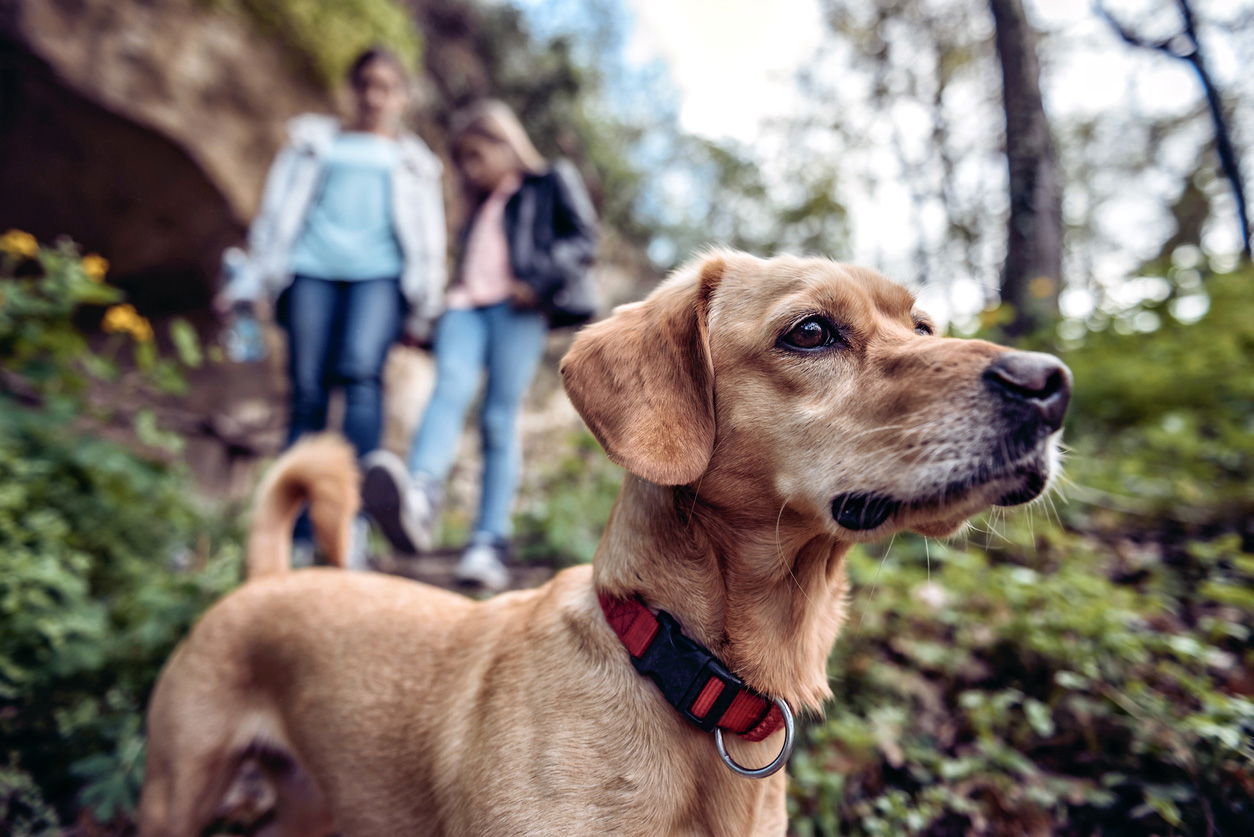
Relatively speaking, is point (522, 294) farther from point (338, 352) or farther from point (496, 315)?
point (338, 352)

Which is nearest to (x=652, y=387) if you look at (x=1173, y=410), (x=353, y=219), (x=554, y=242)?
(x=554, y=242)

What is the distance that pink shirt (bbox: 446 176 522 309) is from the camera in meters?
4.23

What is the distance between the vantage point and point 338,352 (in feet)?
13.0

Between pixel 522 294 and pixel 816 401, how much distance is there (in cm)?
295

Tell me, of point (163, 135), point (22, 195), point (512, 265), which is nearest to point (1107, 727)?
point (512, 265)

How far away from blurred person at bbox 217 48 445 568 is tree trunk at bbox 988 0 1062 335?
18.7ft

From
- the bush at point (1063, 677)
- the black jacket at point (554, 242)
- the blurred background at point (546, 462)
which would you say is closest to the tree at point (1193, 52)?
the blurred background at point (546, 462)

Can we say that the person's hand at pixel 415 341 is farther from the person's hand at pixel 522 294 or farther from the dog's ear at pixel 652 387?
the dog's ear at pixel 652 387

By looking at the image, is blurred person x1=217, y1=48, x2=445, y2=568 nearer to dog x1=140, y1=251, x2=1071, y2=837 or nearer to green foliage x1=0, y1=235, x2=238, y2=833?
green foliage x1=0, y1=235, x2=238, y2=833

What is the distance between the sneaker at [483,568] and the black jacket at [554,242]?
5.07 feet

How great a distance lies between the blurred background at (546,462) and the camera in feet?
7.37

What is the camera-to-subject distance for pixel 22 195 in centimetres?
639

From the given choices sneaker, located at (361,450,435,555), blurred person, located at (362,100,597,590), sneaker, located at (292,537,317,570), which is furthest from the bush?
sneaker, located at (292,537,317,570)

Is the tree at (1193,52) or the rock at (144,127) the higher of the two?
the tree at (1193,52)
